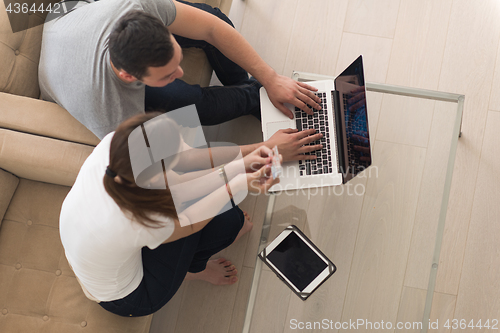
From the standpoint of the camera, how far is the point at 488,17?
5.86ft

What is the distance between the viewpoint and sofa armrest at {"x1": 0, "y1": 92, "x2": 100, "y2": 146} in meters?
1.28

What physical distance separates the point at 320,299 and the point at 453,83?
1.26 metres

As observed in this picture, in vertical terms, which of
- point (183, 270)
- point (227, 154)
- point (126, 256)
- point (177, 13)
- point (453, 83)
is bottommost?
point (183, 270)

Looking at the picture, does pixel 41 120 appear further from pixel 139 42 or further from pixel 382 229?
pixel 382 229

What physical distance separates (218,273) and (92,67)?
1.05 meters

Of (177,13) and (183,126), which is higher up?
(177,13)

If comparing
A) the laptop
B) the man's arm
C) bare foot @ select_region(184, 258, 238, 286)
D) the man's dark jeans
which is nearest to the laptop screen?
the laptop

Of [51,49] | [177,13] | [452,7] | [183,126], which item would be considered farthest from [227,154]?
[452,7]

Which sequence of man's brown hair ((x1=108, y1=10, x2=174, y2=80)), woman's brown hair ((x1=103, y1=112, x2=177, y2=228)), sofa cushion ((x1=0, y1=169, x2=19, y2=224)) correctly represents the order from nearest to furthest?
woman's brown hair ((x1=103, y1=112, x2=177, y2=228)), man's brown hair ((x1=108, y1=10, x2=174, y2=80)), sofa cushion ((x1=0, y1=169, x2=19, y2=224))

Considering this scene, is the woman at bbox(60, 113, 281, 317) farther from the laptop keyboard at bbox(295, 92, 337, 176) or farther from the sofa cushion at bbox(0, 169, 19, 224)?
the sofa cushion at bbox(0, 169, 19, 224)

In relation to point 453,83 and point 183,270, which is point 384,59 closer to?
point 453,83

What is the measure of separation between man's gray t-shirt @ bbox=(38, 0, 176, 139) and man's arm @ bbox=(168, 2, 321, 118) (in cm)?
9

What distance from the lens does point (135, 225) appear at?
38.4 inches

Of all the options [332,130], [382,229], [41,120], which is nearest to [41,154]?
[41,120]
